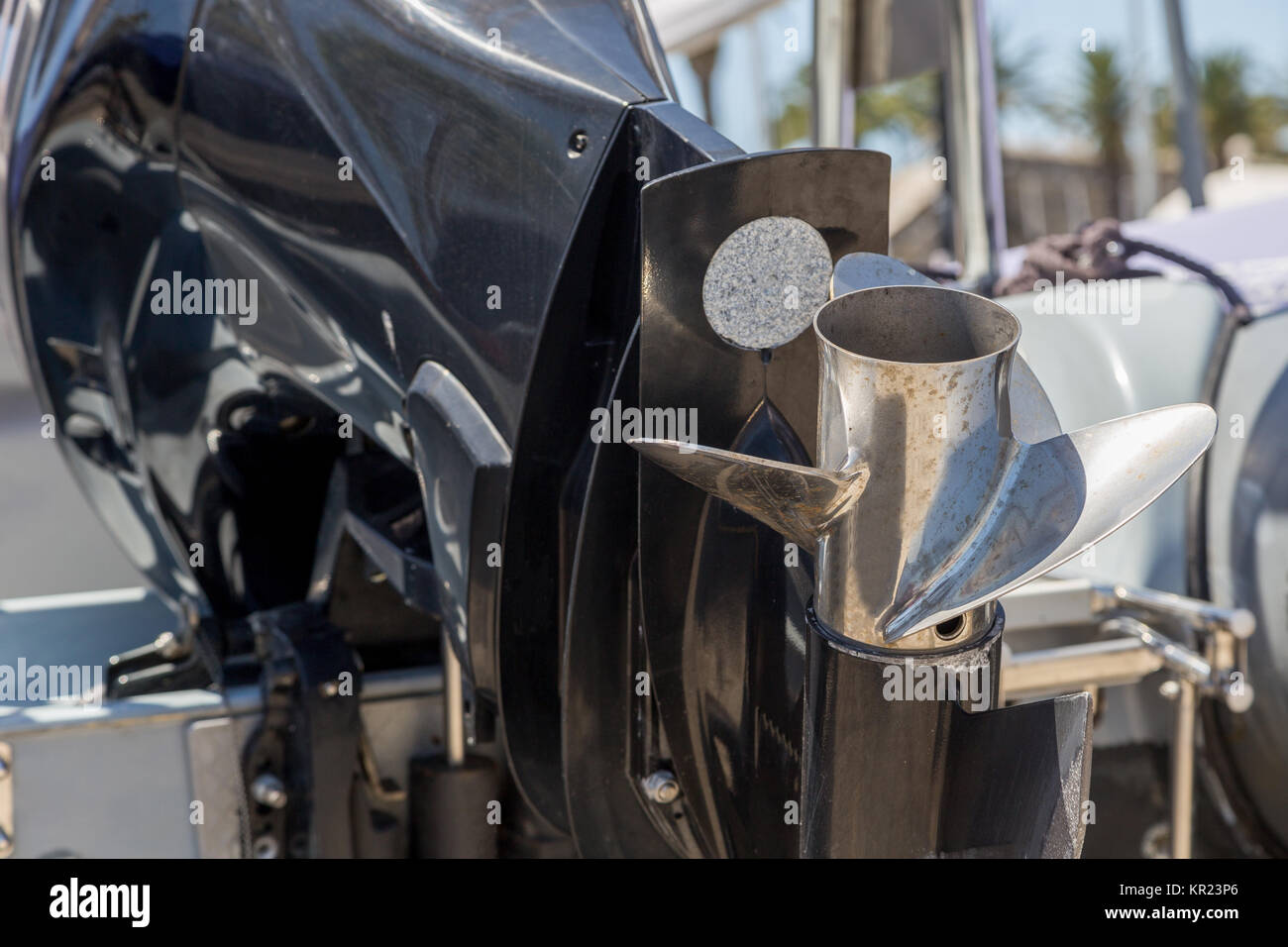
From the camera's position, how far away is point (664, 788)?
1.26 m

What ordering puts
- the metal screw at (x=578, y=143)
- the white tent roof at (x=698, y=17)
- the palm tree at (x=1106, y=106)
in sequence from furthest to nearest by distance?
the palm tree at (x=1106, y=106) < the white tent roof at (x=698, y=17) < the metal screw at (x=578, y=143)

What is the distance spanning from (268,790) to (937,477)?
3.32 ft

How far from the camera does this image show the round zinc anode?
1.09 meters

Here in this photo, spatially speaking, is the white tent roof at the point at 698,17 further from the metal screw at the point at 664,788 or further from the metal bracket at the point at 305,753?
the metal screw at the point at 664,788

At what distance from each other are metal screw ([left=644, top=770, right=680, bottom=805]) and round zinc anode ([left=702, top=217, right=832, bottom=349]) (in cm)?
41

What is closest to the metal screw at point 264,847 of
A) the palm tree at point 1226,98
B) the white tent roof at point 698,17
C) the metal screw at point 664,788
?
the metal screw at point 664,788

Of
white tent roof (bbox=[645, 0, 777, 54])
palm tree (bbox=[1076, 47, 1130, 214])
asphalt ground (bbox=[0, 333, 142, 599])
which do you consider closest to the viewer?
asphalt ground (bbox=[0, 333, 142, 599])

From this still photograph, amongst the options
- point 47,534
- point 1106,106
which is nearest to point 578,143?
point 47,534

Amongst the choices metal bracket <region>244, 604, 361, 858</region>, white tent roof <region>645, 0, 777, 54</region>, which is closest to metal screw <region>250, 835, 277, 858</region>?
metal bracket <region>244, 604, 361, 858</region>

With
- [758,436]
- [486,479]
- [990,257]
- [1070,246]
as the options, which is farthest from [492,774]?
[990,257]

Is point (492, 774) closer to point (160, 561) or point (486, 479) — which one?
point (486, 479)

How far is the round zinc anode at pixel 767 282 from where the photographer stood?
1.09 meters

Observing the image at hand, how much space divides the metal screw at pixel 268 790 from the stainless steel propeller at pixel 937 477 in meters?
0.89

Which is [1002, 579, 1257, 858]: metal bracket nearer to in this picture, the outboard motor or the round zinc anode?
the outboard motor
